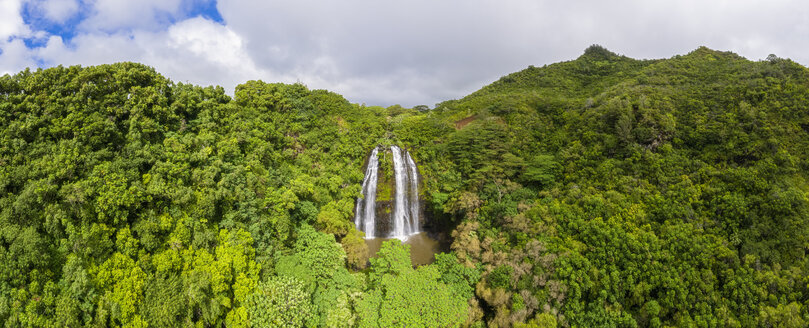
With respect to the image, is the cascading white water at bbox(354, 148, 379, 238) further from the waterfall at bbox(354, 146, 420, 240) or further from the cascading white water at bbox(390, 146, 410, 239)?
the cascading white water at bbox(390, 146, 410, 239)

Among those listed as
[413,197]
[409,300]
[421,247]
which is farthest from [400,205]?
A: [409,300]

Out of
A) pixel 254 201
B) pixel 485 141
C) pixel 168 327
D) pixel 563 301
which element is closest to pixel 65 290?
pixel 168 327

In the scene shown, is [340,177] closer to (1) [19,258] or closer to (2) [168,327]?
(2) [168,327]

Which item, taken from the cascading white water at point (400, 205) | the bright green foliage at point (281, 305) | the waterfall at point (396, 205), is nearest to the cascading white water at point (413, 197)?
the waterfall at point (396, 205)

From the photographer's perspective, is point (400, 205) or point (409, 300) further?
point (400, 205)

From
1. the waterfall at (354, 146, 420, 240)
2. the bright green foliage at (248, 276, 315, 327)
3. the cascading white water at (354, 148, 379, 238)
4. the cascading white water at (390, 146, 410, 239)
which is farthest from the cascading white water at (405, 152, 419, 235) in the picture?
the bright green foliage at (248, 276, 315, 327)

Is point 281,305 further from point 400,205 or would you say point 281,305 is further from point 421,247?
point 400,205
